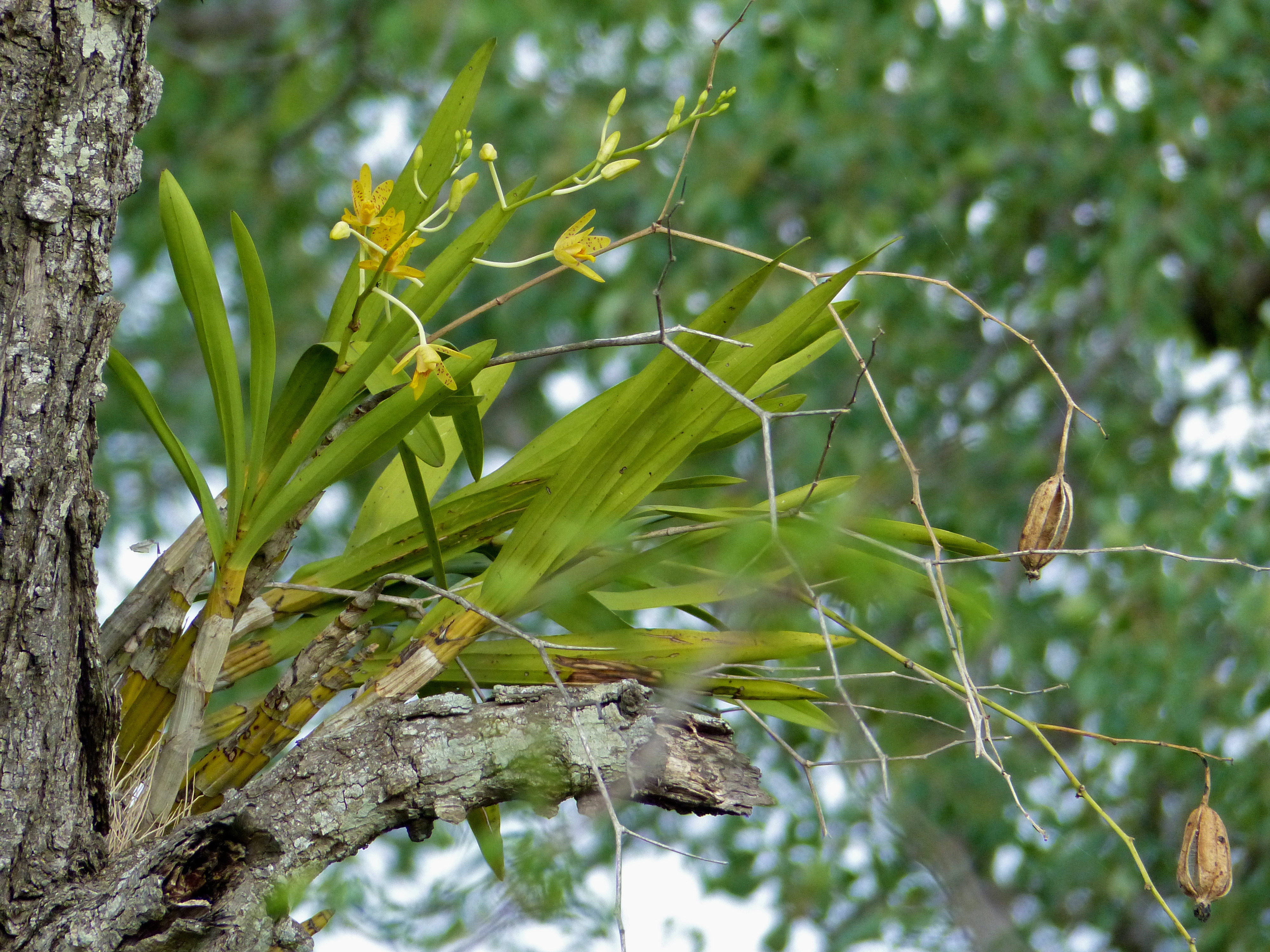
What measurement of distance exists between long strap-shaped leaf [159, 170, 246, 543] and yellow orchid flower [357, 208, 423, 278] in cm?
7

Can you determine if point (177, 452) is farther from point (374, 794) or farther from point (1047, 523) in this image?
point (1047, 523)

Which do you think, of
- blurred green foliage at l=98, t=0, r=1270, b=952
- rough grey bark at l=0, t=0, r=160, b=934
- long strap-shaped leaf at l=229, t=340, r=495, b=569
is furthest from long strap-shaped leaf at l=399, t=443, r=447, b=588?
blurred green foliage at l=98, t=0, r=1270, b=952

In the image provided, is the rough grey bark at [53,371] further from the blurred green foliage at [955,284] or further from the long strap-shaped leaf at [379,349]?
the blurred green foliage at [955,284]

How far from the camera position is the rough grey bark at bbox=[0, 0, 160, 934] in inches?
15.6

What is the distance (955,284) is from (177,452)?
1337mm

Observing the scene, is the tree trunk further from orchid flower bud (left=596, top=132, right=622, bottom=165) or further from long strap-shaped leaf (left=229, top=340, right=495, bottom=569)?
orchid flower bud (left=596, top=132, right=622, bottom=165)

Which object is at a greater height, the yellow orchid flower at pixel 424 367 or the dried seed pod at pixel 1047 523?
the yellow orchid flower at pixel 424 367

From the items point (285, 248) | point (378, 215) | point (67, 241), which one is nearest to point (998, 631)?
point (378, 215)

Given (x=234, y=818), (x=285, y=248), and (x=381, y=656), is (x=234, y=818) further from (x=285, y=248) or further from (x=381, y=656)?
(x=285, y=248)

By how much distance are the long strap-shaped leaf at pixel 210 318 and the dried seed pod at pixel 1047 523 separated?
364 millimetres

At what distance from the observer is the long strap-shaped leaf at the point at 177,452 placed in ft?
1.57

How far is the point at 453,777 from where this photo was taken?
458 mm

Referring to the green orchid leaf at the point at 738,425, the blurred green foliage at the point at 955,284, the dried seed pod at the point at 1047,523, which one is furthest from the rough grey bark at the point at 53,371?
the blurred green foliage at the point at 955,284

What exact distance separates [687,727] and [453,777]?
0.10 m
